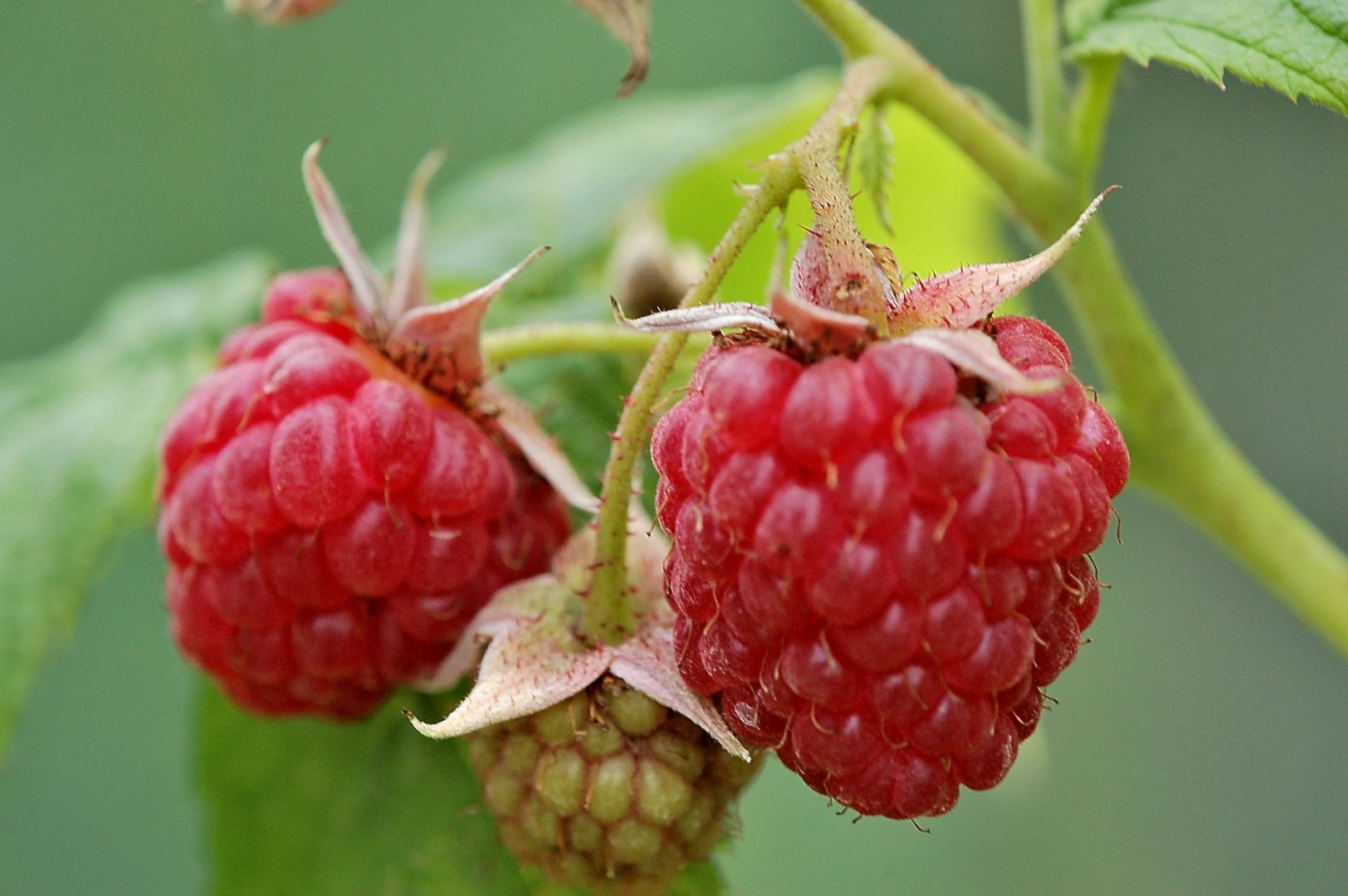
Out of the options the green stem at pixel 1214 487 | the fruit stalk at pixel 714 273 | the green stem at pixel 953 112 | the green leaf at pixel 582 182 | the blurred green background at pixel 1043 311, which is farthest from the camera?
the blurred green background at pixel 1043 311

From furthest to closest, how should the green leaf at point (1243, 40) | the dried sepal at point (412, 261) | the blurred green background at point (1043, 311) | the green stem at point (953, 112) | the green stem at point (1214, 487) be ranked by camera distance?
the blurred green background at point (1043, 311) < the green stem at point (1214, 487) < the dried sepal at point (412, 261) < the green stem at point (953, 112) < the green leaf at point (1243, 40)

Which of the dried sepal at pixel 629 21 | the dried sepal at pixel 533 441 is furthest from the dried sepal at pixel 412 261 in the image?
the dried sepal at pixel 629 21

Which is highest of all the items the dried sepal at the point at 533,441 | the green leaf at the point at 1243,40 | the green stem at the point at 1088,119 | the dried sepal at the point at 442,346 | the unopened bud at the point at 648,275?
the green leaf at the point at 1243,40

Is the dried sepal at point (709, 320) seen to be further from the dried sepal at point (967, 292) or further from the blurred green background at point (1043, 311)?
the blurred green background at point (1043, 311)

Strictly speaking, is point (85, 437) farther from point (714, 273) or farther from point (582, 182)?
point (714, 273)

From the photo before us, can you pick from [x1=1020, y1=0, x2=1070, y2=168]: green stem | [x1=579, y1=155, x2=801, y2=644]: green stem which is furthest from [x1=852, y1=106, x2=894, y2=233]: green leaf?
[x1=579, y1=155, x2=801, y2=644]: green stem

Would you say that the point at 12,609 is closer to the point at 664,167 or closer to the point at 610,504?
the point at 610,504

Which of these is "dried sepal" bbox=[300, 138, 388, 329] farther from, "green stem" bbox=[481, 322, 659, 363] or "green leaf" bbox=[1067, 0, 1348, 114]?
"green leaf" bbox=[1067, 0, 1348, 114]

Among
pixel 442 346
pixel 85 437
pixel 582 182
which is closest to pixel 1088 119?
pixel 442 346
